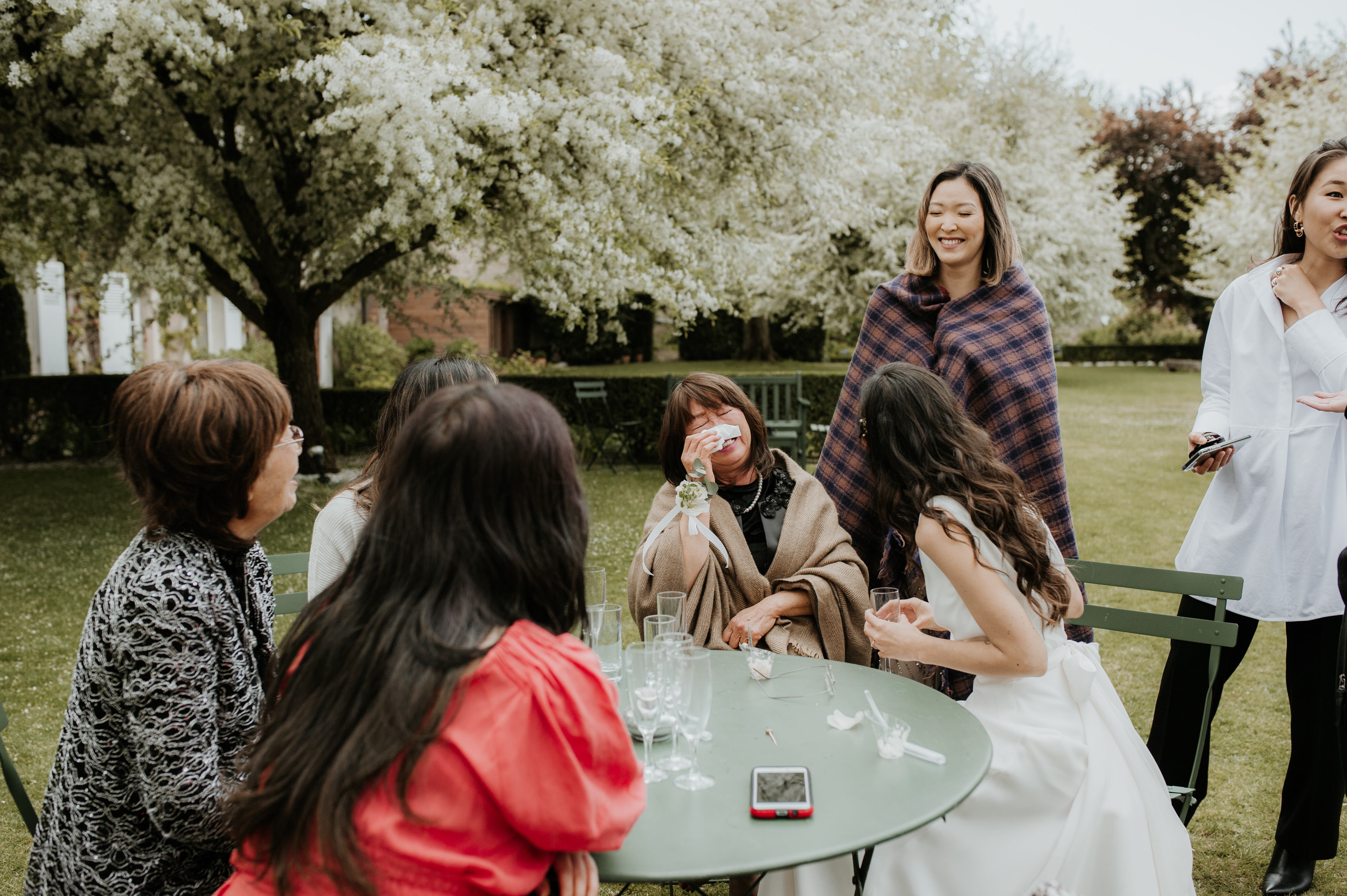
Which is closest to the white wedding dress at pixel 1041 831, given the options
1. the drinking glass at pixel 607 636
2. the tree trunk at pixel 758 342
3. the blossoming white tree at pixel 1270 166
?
the drinking glass at pixel 607 636

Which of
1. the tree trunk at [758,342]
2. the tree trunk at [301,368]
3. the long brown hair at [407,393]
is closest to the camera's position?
the long brown hair at [407,393]

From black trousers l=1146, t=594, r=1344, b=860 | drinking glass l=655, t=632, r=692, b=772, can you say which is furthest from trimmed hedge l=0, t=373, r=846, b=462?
drinking glass l=655, t=632, r=692, b=772

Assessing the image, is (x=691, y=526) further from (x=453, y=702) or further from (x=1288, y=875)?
(x=1288, y=875)

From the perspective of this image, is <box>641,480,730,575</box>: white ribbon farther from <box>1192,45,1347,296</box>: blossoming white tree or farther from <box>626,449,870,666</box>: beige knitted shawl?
<box>1192,45,1347,296</box>: blossoming white tree

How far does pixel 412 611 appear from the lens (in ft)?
4.40

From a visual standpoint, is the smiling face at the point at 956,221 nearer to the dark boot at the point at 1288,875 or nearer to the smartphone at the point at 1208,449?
the smartphone at the point at 1208,449

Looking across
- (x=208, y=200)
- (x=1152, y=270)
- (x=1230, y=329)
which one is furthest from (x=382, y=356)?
(x=1152, y=270)

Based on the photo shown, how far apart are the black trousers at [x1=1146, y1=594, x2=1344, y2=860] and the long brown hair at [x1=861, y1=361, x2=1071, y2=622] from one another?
0.93m

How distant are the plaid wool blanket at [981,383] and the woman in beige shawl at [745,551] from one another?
0.19 meters

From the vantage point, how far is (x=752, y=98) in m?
8.73

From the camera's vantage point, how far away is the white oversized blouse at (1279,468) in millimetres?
2766

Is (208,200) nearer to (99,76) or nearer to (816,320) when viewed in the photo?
(99,76)

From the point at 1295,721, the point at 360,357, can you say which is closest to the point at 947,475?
the point at 1295,721

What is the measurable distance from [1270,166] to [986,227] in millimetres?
19750
